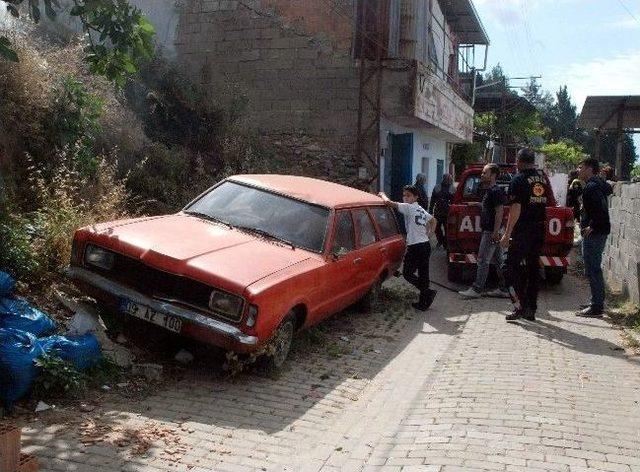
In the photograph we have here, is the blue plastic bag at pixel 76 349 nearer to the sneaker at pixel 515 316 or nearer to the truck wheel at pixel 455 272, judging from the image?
the sneaker at pixel 515 316

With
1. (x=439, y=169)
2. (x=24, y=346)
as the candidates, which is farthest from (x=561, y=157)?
(x=24, y=346)

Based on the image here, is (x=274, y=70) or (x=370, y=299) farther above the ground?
(x=274, y=70)

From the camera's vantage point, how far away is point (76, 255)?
5.49 meters

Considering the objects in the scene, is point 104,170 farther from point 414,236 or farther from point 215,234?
point 414,236

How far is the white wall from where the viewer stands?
17203mm

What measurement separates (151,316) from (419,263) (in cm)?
442

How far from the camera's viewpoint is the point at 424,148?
2042 cm

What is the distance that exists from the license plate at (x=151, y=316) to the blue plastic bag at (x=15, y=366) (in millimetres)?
900

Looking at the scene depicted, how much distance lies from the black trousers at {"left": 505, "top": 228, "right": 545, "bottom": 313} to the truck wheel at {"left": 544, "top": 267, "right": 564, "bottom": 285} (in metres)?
2.62

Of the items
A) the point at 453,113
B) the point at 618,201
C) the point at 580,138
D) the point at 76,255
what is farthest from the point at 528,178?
the point at 580,138

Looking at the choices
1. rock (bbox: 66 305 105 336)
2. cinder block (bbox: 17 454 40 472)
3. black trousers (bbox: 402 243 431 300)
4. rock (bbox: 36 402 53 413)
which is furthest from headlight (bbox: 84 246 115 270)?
black trousers (bbox: 402 243 431 300)

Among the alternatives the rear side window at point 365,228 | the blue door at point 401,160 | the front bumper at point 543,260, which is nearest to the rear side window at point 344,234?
the rear side window at point 365,228

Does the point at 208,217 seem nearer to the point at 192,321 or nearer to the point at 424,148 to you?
the point at 192,321

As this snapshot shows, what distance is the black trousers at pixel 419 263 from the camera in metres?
8.43
